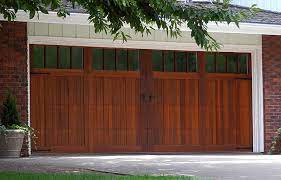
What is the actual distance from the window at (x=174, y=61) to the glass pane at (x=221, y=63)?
640 millimetres

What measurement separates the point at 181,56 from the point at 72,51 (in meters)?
2.89

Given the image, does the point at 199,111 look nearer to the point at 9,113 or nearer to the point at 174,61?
Result: the point at 174,61

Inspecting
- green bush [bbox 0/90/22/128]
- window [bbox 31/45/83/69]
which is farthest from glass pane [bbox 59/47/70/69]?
green bush [bbox 0/90/22/128]

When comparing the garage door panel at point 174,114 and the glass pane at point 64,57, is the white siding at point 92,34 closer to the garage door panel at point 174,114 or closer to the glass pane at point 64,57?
the glass pane at point 64,57

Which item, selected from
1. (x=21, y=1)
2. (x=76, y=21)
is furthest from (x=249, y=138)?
(x=21, y=1)

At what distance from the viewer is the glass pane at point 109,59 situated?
15.4 meters

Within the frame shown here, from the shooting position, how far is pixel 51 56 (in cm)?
1495

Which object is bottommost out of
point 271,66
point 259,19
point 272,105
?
point 272,105

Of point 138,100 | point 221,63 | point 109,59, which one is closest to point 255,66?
point 221,63

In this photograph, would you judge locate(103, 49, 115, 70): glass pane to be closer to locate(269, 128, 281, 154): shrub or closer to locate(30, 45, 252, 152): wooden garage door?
locate(30, 45, 252, 152): wooden garage door

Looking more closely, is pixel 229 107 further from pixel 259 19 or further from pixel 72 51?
pixel 72 51

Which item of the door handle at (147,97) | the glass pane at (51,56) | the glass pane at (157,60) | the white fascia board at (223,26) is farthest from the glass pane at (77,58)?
the glass pane at (157,60)

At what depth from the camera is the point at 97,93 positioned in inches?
601

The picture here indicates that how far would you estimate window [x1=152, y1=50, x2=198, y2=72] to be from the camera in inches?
624
